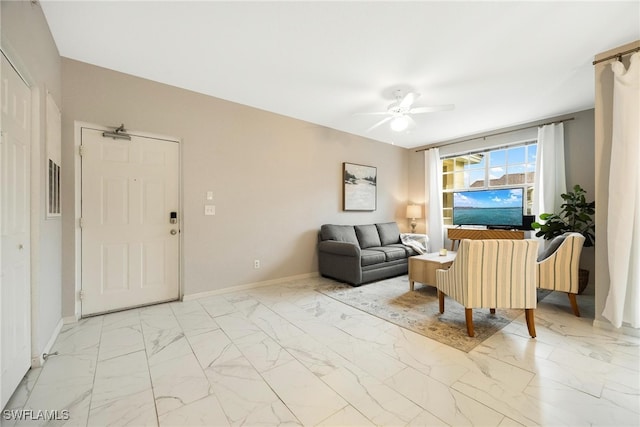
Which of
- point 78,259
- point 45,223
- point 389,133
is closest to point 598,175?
point 389,133

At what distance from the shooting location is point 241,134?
12.0 ft

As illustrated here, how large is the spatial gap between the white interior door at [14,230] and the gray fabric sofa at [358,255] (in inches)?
125

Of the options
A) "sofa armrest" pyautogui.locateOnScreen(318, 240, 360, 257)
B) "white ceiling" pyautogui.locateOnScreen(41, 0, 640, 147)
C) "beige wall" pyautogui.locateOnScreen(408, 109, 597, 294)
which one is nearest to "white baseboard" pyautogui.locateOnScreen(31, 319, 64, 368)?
"white ceiling" pyautogui.locateOnScreen(41, 0, 640, 147)

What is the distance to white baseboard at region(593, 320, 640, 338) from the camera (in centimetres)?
231

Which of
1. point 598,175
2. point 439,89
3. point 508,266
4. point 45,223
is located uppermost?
point 439,89

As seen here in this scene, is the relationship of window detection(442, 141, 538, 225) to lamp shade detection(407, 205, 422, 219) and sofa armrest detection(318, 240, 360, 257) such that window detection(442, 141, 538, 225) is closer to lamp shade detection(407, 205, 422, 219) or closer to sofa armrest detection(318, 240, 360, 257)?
lamp shade detection(407, 205, 422, 219)

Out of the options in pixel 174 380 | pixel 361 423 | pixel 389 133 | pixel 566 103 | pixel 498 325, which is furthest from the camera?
pixel 389 133

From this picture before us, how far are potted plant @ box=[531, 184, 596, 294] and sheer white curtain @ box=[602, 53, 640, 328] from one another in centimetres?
129

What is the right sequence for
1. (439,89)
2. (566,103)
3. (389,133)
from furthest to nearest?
(389,133) < (566,103) < (439,89)

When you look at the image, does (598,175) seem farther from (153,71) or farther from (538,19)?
(153,71)

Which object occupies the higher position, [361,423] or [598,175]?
[598,175]

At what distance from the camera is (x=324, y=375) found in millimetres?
1755

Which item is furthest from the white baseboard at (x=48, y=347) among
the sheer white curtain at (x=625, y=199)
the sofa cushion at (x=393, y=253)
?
the sheer white curtain at (x=625, y=199)

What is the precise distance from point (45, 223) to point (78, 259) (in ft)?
2.58
